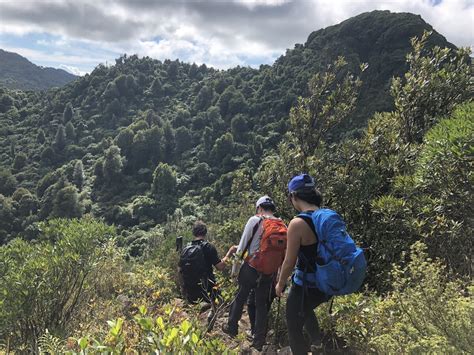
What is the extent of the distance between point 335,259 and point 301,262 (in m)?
0.28

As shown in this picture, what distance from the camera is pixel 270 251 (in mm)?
3148

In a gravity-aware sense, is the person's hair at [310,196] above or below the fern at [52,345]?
above

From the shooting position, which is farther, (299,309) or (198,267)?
(198,267)

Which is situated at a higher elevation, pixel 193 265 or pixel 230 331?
pixel 193 265

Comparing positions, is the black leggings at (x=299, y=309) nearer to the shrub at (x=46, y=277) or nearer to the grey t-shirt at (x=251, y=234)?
the grey t-shirt at (x=251, y=234)

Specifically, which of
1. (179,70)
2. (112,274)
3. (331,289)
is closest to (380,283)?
(331,289)

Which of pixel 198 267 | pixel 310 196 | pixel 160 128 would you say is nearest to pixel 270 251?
pixel 310 196

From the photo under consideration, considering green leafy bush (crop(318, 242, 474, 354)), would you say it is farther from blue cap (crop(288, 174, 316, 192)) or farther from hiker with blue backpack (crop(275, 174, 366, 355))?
Answer: blue cap (crop(288, 174, 316, 192))

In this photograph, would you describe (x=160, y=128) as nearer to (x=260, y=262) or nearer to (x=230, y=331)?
(x=230, y=331)

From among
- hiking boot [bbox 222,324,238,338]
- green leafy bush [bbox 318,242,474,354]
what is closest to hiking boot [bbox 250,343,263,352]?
hiking boot [bbox 222,324,238,338]

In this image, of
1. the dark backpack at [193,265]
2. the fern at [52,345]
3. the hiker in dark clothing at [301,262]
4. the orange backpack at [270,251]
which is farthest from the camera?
the dark backpack at [193,265]

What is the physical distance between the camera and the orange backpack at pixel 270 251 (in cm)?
315

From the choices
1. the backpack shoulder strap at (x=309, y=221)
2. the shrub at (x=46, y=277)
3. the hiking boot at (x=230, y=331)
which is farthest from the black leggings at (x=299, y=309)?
the shrub at (x=46, y=277)

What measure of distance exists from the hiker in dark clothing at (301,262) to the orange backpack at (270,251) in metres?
0.52
